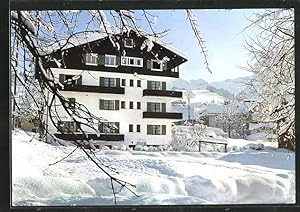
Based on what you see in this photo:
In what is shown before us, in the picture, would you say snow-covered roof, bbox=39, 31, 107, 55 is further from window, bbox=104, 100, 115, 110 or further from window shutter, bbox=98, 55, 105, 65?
window, bbox=104, 100, 115, 110

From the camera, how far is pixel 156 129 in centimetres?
256

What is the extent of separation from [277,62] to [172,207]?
0.91m

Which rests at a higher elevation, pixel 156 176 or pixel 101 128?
pixel 101 128

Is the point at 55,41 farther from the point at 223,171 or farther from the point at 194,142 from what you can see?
the point at 223,171

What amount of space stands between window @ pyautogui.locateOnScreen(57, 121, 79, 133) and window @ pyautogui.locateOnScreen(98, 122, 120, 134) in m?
0.12

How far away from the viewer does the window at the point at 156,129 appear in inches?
100

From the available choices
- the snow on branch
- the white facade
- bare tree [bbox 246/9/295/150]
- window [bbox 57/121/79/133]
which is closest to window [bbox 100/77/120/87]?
the white facade

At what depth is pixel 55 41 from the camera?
255 cm

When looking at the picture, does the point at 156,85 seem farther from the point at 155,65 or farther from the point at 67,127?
the point at 67,127

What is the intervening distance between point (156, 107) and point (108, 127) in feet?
0.86

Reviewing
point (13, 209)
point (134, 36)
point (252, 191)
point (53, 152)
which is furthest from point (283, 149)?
point (13, 209)

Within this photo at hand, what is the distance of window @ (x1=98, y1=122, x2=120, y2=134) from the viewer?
2543mm

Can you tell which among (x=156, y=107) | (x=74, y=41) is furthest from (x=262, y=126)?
(x=74, y=41)

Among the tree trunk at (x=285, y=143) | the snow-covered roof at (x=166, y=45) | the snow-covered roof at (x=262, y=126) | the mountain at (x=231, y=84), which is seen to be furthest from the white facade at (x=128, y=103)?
the tree trunk at (x=285, y=143)
